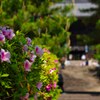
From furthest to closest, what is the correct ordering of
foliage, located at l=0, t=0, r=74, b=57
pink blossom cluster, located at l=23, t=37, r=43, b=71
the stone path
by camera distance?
1. the stone path
2. foliage, located at l=0, t=0, r=74, b=57
3. pink blossom cluster, located at l=23, t=37, r=43, b=71

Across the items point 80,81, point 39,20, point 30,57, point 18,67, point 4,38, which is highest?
point 39,20

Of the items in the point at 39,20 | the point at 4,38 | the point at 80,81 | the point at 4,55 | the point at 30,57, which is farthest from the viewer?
the point at 80,81

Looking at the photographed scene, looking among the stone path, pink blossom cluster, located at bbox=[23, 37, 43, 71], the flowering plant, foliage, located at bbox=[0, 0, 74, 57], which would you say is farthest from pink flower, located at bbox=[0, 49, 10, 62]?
the stone path

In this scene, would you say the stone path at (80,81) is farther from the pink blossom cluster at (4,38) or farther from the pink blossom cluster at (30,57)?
the pink blossom cluster at (4,38)

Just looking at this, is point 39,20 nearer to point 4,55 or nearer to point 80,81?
point 80,81

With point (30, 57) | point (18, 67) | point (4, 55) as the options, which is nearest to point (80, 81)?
point (30, 57)

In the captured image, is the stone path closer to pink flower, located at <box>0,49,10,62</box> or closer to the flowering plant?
the flowering plant

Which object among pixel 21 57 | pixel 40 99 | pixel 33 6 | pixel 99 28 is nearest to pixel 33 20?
pixel 33 6

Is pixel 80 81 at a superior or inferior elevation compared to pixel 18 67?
inferior

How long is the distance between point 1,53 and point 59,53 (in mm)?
14358

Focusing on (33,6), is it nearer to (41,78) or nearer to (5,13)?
(5,13)

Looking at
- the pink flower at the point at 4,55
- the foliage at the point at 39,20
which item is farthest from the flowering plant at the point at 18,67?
the foliage at the point at 39,20

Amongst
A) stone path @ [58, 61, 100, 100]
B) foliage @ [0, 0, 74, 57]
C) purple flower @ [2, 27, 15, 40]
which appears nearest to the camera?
purple flower @ [2, 27, 15, 40]

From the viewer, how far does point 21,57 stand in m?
4.89
